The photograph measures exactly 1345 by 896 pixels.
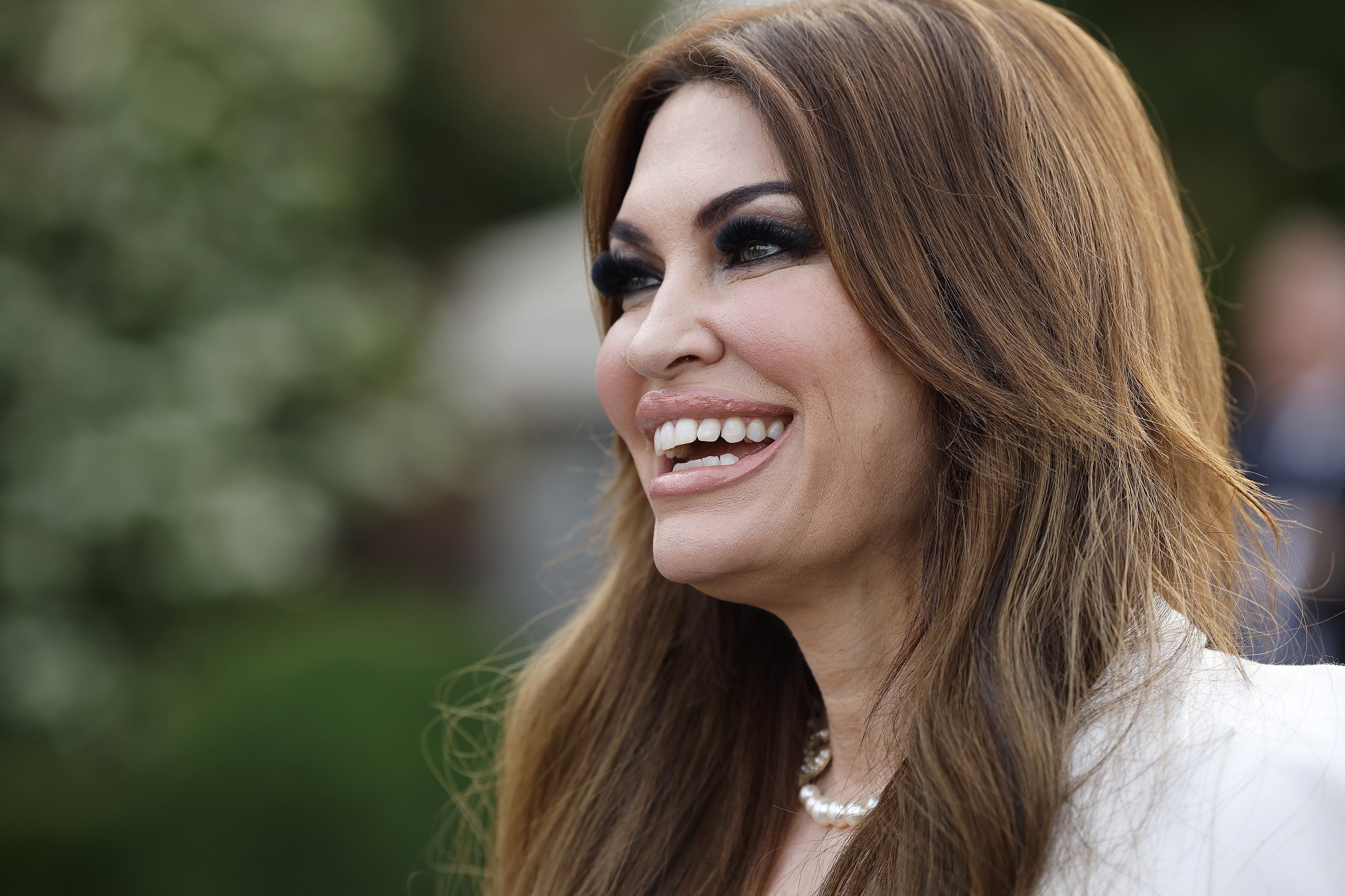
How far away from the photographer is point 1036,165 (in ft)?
5.91

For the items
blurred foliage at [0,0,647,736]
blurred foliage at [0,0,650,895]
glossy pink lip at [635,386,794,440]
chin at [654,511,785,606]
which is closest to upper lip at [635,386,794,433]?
glossy pink lip at [635,386,794,440]

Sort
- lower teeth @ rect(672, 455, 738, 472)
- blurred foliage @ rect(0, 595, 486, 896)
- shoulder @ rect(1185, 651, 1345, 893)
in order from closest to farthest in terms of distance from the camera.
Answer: shoulder @ rect(1185, 651, 1345, 893) < lower teeth @ rect(672, 455, 738, 472) < blurred foliage @ rect(0, 595, 486, 896)

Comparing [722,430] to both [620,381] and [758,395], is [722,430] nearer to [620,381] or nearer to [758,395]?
[758,395]

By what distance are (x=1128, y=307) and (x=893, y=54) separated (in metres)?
0.54

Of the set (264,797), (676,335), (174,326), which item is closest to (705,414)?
(676,335)

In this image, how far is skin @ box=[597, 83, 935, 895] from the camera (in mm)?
1768

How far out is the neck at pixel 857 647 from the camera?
1.89 m

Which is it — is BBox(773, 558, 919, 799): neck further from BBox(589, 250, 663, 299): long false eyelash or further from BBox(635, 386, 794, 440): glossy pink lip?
BBox(589, 250, 663, 299): long false eyelash

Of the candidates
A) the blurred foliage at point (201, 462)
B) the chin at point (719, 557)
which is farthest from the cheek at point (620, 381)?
the blurred foliage at point (201, 462)

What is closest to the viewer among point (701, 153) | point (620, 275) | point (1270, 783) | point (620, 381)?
point (1270, 783)

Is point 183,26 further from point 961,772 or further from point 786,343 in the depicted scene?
point 961,772

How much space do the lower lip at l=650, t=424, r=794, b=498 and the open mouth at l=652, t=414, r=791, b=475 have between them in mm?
16

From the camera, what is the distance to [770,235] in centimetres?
182

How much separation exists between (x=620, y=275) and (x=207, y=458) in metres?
4.11
